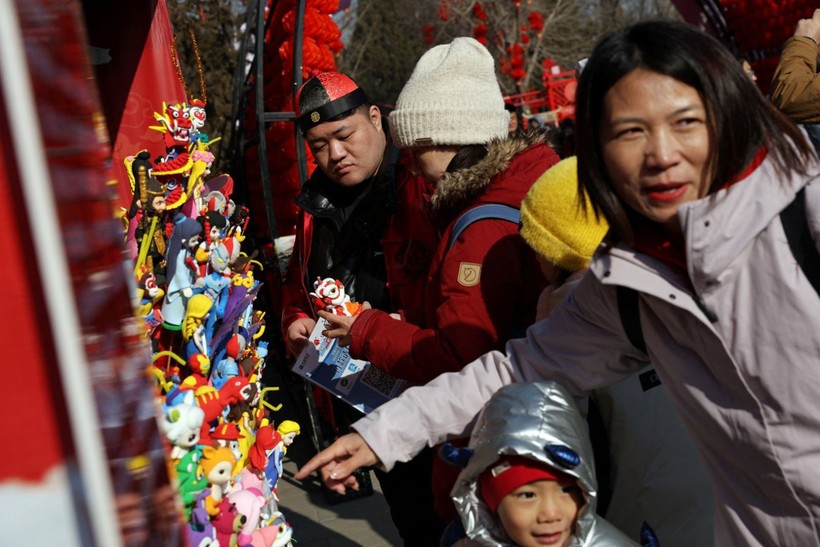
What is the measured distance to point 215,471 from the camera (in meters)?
2.24

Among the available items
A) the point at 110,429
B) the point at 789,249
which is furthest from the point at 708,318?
the point at 110,429

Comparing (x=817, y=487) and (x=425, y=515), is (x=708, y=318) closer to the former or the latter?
(x=817, y=487)

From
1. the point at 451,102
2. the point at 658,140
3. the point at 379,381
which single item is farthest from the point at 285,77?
the point at 658,140

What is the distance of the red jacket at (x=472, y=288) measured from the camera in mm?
2330

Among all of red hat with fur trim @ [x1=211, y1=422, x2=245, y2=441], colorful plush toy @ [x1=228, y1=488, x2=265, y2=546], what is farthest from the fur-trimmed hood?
colorful plush toy @ [x1=228, y1=488, x2=265, y2=546]

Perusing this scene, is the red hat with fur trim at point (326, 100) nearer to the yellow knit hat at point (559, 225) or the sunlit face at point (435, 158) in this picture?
the sunlit face at point (435, 158)

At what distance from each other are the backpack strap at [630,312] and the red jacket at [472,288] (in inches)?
25.7

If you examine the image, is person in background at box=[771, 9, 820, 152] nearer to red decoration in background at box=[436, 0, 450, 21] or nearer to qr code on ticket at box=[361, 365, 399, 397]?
qr code on ticket at box=[361, 365, 399, 397]

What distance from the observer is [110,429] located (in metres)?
1.04

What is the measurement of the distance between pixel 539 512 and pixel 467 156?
1.09 m

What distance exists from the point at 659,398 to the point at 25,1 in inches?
69.2

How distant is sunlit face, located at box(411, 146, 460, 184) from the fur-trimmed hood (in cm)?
14

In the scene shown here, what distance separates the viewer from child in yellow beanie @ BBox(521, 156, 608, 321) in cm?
230

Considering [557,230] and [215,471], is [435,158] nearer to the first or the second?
[557,230]
